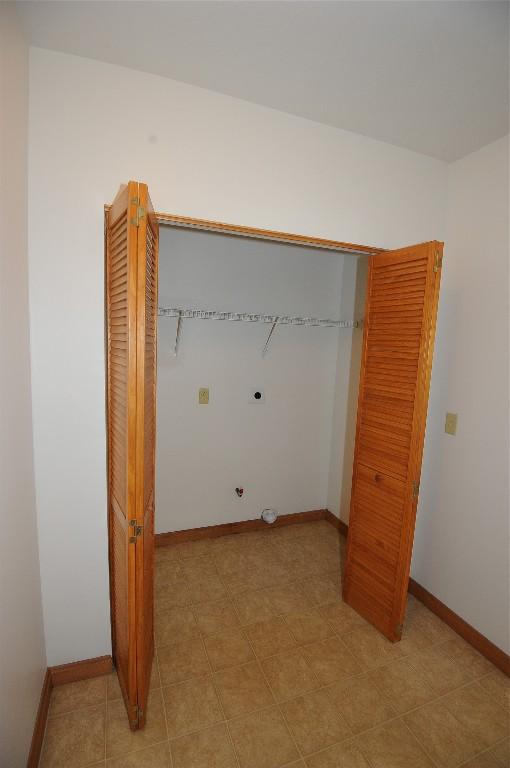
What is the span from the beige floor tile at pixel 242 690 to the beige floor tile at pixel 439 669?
2.53 feet

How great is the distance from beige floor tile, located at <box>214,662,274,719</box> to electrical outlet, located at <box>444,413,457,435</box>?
1585 mm

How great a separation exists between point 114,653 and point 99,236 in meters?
1.90

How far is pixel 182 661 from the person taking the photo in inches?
73.4

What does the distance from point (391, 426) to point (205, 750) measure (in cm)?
157

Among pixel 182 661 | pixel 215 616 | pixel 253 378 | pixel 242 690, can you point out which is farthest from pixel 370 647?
pixel 253 378

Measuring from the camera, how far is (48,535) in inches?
64.0

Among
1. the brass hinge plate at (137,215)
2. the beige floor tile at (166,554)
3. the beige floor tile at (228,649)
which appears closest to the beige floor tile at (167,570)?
the beige floor tile at (166,554)

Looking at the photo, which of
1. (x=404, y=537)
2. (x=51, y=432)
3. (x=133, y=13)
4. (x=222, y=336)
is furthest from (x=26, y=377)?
(x=404, y=537)

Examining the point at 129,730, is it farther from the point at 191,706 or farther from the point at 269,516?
the point at 269,516

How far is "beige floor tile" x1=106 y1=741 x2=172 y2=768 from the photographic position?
1.41m

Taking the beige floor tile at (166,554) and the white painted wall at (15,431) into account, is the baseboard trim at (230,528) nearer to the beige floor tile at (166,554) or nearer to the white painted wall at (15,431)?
the beige floor tile at (166,554)

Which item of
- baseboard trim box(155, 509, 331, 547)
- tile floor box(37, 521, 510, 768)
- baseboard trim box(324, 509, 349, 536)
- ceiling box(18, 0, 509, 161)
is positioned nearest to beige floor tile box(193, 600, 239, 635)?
tile floor box(37, 521, 510, 768)

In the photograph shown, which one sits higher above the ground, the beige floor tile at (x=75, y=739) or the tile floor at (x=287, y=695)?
the tile floor at (x=287, y=695)

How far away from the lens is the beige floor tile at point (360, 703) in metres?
1.60
